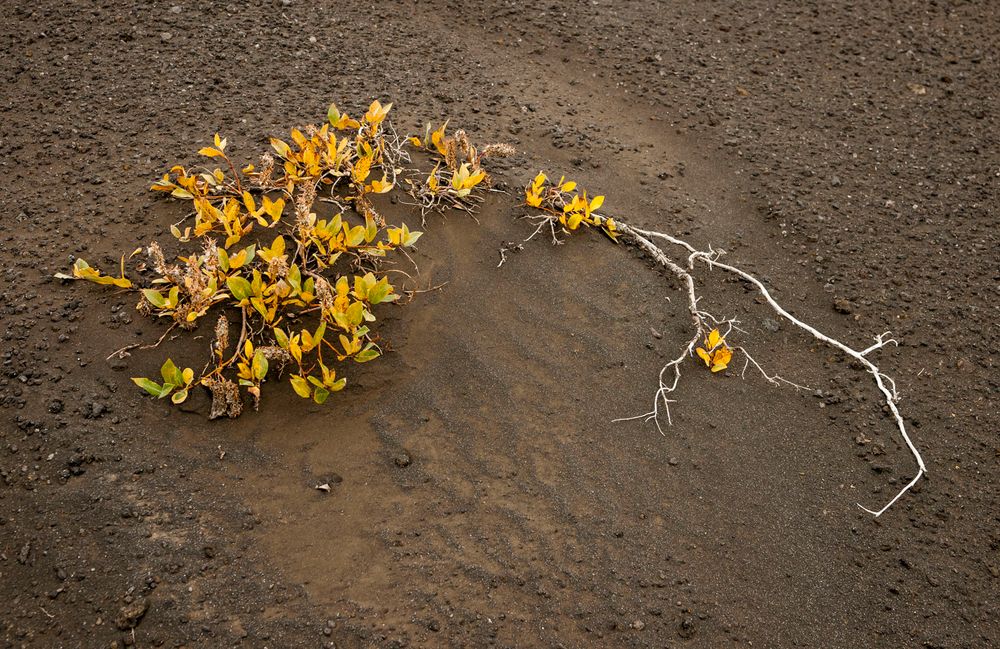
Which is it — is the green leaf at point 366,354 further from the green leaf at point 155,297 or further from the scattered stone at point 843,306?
the scattered stone at point 843,306

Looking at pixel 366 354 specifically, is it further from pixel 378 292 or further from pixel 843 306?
pixel 843 306

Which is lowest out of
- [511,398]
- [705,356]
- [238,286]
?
[511,398]

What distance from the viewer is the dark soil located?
87.5 inches

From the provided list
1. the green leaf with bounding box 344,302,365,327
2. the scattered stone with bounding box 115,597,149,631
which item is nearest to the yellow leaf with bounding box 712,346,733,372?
the green leaf with bounding box 344,302,365,327

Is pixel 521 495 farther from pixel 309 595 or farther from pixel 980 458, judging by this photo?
pixel 980 458

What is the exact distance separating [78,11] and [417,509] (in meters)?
3.26

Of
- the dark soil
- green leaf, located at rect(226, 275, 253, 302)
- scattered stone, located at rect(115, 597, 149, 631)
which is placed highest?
green leaf, located at rect(226, 275, 253, 302)

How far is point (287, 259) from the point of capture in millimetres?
2779

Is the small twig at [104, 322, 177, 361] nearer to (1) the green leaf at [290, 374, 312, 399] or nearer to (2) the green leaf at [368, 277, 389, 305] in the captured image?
(1) the green leaf at [290, 374, 312, 399]

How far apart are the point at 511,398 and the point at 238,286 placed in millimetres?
949

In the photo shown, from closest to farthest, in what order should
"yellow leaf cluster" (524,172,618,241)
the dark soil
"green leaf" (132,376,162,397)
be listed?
the dark soil
"green leaf" (132,376,162,397)
"yellow leaf cluster" (524,172,618,241)

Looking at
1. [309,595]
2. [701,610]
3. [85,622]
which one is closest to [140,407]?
[85,622]

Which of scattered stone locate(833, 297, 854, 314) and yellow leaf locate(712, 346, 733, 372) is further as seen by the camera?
scattered stone locate(833, 297, 854, 314)

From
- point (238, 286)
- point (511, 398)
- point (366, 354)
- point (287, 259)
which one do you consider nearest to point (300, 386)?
point (366, 354)
